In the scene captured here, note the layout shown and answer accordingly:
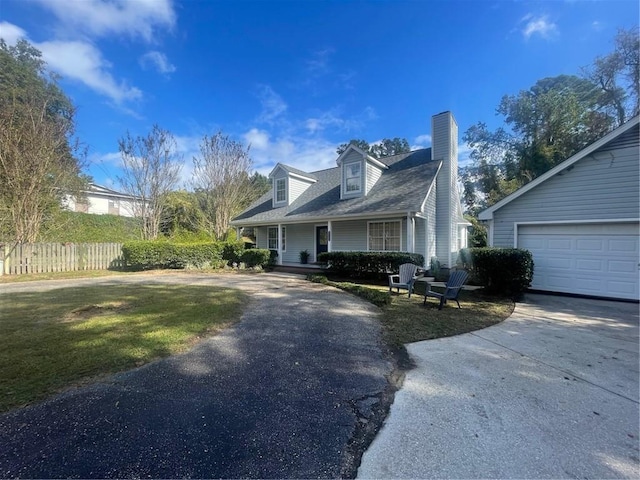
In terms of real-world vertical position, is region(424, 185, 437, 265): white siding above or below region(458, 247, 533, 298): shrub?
above

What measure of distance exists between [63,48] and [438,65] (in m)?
13.9

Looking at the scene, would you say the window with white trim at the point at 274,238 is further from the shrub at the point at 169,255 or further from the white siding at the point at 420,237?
the white siding at the point at 420,237

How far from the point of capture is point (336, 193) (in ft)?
50.9

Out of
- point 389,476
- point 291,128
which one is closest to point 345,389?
point 389,476

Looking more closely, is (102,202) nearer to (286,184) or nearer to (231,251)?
(231,251)

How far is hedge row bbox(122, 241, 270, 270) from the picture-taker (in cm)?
1365

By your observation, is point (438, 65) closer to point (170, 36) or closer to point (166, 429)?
point (170, 36)

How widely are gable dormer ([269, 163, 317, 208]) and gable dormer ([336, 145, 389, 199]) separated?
3.58 metres

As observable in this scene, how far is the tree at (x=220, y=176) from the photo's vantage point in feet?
61.9

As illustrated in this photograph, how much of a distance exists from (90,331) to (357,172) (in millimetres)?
12174

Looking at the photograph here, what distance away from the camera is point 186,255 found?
1466 cm

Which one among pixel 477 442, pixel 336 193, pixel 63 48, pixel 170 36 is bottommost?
pixel 477 442

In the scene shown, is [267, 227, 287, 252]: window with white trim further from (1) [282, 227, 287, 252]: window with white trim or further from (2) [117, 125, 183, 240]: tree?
(2) [117, 125, 183, 240]: tree

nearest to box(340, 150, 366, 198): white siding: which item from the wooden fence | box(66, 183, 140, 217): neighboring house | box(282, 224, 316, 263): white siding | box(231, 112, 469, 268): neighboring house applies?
box(231, 112, 469, 268): neighboring house
